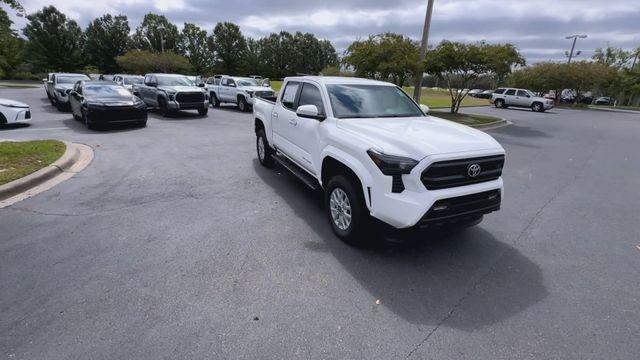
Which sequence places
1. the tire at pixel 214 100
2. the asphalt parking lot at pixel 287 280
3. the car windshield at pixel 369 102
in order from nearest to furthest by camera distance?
1. the asphalt parking lot at pixel 287 280
2. the car windshield at pixel 369 102
3. the tire at pixel 214 100

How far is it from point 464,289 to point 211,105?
2094 cm

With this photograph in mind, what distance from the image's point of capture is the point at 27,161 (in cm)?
638

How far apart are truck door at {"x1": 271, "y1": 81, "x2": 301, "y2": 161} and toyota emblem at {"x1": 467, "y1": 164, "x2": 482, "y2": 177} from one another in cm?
262

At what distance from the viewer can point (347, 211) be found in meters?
3.88

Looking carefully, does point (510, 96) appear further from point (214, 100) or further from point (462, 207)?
point (462, 207)

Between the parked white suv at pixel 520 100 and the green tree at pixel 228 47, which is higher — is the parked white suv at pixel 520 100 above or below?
below

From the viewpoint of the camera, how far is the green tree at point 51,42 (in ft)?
167

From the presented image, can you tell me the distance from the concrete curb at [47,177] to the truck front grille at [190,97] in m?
7.24

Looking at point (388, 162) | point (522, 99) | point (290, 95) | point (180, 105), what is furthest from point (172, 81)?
point (522, 99)

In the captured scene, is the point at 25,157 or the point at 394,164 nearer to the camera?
the point at 394,164

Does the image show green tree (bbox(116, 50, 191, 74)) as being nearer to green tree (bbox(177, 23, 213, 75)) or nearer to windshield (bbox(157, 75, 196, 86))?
green tree (bbox(177, 23, 213, 75))

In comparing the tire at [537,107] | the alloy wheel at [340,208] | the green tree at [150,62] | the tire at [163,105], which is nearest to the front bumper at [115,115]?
the tire at [163,105]

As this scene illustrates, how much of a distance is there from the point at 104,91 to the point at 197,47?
218 feet

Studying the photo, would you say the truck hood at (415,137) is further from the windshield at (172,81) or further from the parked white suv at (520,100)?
the parked white suv at (520,100)
